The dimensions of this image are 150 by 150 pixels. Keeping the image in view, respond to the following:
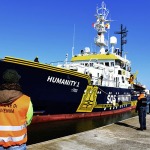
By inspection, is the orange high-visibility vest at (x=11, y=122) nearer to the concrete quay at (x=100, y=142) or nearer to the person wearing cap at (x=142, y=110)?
the concrete quay at (x=100, y=142)

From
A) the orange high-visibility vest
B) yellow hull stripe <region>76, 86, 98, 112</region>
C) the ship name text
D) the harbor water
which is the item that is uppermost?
the ship name text

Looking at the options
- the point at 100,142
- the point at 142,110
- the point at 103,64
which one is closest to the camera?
the point at 100,142

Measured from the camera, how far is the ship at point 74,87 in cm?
1367

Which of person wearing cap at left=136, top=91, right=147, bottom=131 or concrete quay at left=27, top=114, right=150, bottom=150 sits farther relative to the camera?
person wearing cap at left=136, top=91, right=147, bottom=131

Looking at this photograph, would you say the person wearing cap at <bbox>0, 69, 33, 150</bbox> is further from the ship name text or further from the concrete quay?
the ship name text

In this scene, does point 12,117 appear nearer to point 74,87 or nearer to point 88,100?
point 74,87

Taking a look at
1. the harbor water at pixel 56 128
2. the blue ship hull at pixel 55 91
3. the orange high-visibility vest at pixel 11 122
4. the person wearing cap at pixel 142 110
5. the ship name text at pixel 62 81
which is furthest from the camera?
the ship name text at pixel 62 81

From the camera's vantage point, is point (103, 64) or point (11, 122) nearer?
point (11, 122)

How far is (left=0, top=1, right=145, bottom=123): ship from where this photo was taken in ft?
44.9

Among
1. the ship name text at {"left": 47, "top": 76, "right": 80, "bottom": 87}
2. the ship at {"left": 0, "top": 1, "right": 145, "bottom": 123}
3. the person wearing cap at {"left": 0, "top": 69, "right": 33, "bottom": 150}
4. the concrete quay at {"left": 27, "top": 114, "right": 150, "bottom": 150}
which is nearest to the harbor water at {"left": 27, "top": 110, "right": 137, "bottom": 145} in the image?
the ship at {"left": 0, "top": 1, "right": 145, "bottom": 123}

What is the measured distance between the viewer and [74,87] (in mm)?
16297

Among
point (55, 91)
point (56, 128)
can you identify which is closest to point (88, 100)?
point (55, 91)

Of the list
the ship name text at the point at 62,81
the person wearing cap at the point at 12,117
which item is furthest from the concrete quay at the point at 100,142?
the ship name text at the point at 62,81

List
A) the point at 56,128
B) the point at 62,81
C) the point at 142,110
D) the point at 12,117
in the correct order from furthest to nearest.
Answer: the point at 62,81 → the point at 56,128 → the point at 142,110 → the point at 12,117
